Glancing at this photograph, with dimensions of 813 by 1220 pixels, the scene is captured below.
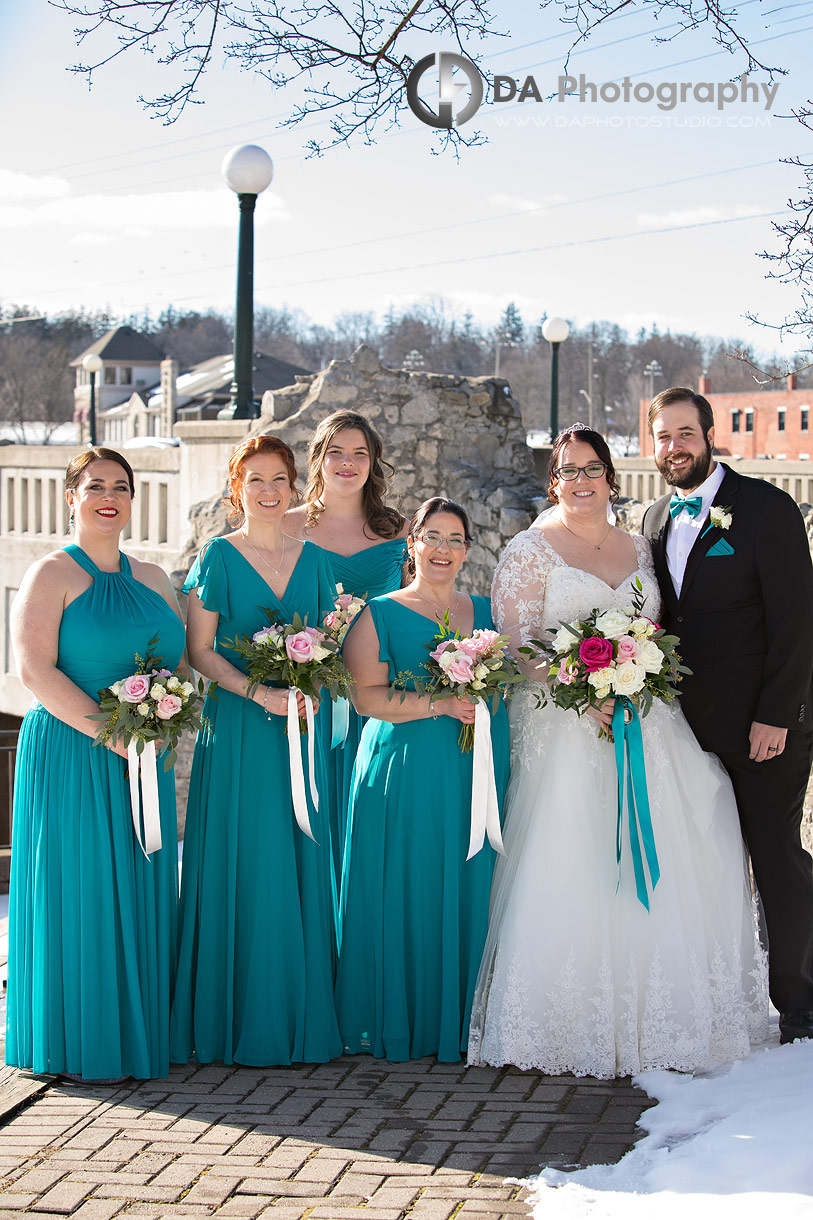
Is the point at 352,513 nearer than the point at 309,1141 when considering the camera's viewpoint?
No

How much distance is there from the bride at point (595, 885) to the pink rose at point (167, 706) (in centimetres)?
138

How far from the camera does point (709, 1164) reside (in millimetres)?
3553

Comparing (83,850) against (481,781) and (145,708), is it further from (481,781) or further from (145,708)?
(481,781)

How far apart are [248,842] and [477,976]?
3.46 ft

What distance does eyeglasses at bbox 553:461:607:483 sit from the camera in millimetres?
4750

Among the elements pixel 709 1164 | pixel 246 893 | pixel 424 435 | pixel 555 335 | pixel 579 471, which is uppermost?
pixel 555 335

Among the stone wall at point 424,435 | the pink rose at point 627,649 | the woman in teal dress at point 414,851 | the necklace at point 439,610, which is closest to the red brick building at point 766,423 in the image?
the stone wall at point 424,435

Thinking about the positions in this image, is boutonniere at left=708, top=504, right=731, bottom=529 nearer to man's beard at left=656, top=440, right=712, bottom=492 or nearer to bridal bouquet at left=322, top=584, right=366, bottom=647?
man's beard at left=656, top=440, right=712, bottom=492

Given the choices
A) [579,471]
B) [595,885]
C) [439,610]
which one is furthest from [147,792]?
[579,471]

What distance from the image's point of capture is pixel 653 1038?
4.44 m

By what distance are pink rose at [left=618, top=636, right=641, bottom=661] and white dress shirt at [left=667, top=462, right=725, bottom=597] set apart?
2.12 ft

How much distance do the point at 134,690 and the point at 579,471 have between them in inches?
77.4

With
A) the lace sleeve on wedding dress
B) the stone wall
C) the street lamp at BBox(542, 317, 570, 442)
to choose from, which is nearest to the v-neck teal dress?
the lace sleeve on wedding dress

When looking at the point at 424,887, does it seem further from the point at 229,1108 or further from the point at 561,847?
Answer: the point at 229,1108
